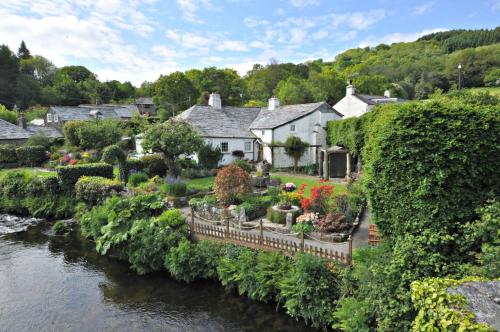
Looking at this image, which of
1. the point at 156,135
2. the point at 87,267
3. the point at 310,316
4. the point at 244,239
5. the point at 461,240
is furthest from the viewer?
the point at 156,135

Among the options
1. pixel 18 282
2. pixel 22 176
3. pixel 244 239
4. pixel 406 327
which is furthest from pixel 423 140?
pixel 22 176

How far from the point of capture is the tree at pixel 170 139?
73.6 ft

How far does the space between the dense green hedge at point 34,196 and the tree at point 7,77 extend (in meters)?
54.8

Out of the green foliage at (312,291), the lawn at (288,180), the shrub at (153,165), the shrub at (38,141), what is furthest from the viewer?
the shrub at (38,141)

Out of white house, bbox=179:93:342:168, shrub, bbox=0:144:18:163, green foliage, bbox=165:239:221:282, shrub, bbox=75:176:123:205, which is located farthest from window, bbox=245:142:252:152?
shrub, bbox=0:144:18:163

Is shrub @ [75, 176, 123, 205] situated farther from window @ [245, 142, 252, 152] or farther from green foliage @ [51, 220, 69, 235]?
window @ [245, 142, 252, 152]

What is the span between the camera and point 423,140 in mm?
7688

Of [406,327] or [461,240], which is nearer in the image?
[406,327]

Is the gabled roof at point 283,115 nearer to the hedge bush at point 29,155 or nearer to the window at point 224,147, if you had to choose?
the window at point 224,147

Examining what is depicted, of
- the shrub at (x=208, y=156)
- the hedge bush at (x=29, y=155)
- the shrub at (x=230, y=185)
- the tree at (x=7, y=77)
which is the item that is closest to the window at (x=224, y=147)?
the shrub at (x=208, y=156)

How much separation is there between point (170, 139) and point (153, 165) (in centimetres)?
446

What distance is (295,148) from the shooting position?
2966 cm

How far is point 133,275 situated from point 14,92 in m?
72.4

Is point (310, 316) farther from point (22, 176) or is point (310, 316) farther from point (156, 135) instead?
point (22, 176)
